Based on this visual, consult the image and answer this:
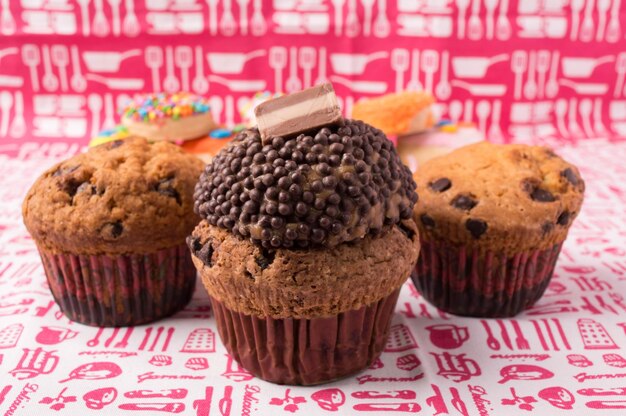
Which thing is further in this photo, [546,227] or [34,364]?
[546,227]

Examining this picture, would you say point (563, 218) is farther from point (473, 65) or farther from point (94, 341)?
point (473, 65)

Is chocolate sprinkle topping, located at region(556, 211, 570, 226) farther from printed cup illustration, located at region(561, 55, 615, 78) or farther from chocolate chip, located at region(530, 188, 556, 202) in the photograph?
printed cup illustration, located at region(561, 55, 615, 78)

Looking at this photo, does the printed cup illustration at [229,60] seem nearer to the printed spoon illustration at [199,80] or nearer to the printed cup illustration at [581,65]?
the printed spoon illustration at [199,80]

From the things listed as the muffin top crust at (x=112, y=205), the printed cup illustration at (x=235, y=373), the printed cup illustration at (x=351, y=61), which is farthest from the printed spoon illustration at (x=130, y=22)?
the printed cup illustration at (x=235, y=373)

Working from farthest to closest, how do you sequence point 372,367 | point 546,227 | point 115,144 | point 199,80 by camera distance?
point 199,80, point 115,144, point 546,227, point 372,367

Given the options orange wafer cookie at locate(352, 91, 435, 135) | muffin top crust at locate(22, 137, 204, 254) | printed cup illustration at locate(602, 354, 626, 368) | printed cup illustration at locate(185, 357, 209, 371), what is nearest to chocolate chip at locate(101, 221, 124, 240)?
muffin top crust at locate(22, 137, 204, 254)

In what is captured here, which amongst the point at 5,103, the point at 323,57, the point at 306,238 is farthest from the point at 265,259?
the point at 5,103

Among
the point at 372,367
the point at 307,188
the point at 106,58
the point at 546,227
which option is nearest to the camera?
the point at 307,188
